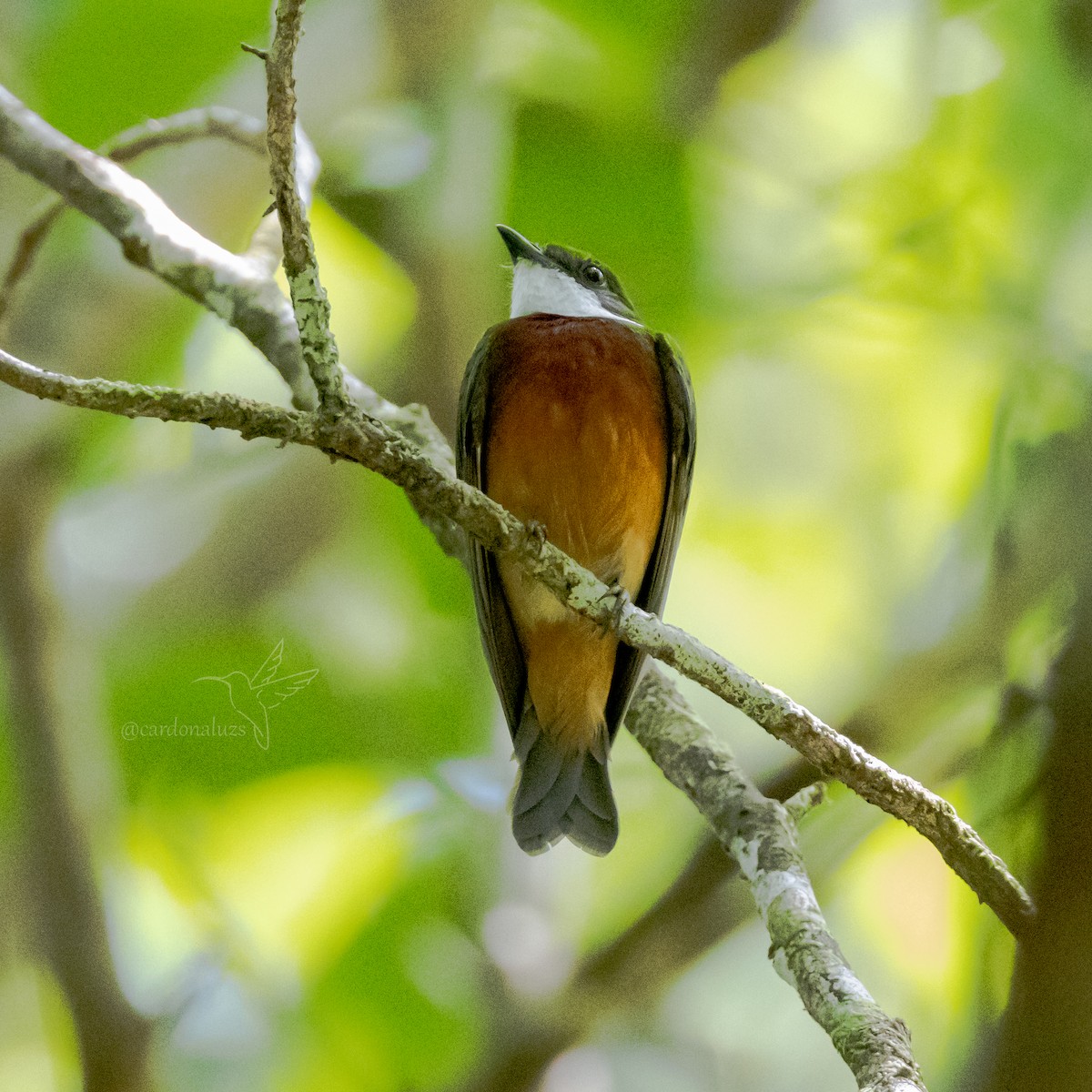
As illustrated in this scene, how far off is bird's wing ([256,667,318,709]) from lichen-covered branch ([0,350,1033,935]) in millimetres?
1361

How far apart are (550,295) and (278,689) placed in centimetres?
136

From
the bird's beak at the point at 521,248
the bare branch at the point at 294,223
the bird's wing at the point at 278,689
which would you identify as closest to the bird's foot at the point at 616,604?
the bare branch at the point at 294,223

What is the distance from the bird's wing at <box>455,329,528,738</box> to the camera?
269 cm

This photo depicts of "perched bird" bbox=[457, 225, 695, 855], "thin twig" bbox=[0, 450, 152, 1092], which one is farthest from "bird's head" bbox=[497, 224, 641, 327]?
"thin twig" bbox=[0, 450, 152, 1092]

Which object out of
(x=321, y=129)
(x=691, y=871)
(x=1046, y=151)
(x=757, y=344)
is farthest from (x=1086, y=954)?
(x=321, y=129)

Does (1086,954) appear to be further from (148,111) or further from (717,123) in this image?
(148,111)

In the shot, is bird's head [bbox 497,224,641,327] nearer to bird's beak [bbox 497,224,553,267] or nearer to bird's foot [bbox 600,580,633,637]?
bird's beak [bbox 497,224,553,267]

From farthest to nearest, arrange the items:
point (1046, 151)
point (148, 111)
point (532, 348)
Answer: point (1046, 151) < point (148, 111) < point (532, 348)

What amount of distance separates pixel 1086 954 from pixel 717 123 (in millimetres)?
2764

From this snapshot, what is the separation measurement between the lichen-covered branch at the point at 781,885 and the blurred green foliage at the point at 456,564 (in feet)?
2.33

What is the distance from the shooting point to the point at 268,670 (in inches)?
128

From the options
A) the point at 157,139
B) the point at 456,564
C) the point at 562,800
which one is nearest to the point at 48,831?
the point at 456,564

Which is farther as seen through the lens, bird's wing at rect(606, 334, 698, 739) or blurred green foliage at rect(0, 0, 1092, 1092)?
blurred green foliage at rect(0, 0, 1092, 1092)

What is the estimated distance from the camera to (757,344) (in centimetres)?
374
